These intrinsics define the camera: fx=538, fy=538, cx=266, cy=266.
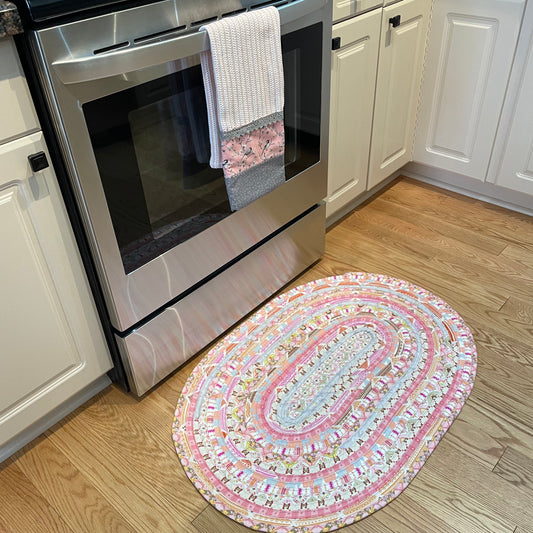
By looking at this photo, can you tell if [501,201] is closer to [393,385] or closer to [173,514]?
[393,385]

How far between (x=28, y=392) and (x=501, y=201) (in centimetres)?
176

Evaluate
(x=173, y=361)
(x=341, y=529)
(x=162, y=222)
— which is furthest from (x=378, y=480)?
(x=162, y=222)

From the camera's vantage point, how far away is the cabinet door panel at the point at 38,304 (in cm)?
98

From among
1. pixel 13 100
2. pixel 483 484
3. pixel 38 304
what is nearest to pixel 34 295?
Answer: pixel 38 304

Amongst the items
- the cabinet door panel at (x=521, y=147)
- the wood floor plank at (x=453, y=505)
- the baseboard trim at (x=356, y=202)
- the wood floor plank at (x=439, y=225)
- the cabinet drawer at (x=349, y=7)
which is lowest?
the wood floor plank at (x=453, y=505)

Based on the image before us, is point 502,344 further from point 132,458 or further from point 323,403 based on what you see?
point 132,458

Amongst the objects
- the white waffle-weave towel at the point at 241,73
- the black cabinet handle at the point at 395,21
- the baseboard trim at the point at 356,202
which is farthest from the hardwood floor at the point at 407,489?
the black cabinet handle at the point at 395,21

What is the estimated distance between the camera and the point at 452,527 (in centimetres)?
109

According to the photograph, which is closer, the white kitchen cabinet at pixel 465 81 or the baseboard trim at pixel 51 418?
the baseboard trim at pixel 51 418

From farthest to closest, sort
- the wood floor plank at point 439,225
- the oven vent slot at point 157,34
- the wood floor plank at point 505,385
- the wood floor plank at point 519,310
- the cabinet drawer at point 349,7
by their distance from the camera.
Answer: the wood floor plank at point 439,225 < the wood floor plank at point 519,310 < the cabinet drawer at point 349,7 < the wood floor plank at point 505,385 < the oven vent slot at point 157,34

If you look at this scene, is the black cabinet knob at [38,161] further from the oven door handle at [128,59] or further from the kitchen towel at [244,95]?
the kitchen towel at [244,95]

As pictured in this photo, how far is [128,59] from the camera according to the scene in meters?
0.95

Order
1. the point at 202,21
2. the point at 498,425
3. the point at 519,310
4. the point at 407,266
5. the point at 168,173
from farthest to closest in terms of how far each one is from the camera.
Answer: the point at 407,266, the point at 519,310, the point at 498,425, the point at 168,173, the point at 202,21

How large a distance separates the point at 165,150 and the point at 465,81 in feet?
4.04
